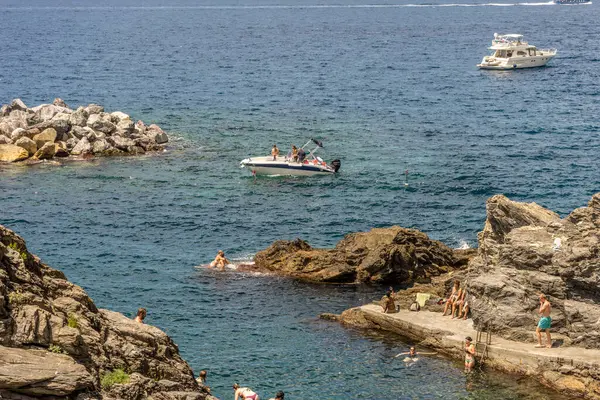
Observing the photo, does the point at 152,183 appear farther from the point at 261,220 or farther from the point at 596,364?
the point at 596,364

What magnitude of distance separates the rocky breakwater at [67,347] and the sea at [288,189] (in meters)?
13.5

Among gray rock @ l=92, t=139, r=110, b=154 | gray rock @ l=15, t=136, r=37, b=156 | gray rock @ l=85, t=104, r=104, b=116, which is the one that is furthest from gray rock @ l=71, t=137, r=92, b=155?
gray rock @ l=85, t=104, r=104, b=116

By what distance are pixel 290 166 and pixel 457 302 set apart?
3511 cm

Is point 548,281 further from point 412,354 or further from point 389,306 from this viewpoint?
point 389,306

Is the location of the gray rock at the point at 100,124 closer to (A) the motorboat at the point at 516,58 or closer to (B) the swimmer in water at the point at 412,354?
(B) the swimmer in water at the point at 412,354

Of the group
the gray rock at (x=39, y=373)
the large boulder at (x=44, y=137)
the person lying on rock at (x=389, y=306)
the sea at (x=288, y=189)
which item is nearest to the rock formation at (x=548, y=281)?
the sea at (x=288, y=189)

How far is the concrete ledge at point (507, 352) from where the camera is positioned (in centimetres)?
3494

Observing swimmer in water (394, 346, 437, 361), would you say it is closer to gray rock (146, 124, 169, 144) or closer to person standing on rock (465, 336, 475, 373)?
person standing on rock (465, 336, 475, 373)

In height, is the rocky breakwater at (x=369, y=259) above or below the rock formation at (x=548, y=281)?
below

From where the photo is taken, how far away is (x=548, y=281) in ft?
125

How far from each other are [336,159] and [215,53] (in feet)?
340

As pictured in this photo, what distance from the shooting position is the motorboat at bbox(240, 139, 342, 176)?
75000 millimetres

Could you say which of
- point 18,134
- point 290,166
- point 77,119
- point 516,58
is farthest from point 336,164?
point 516,58

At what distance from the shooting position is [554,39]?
622ft
